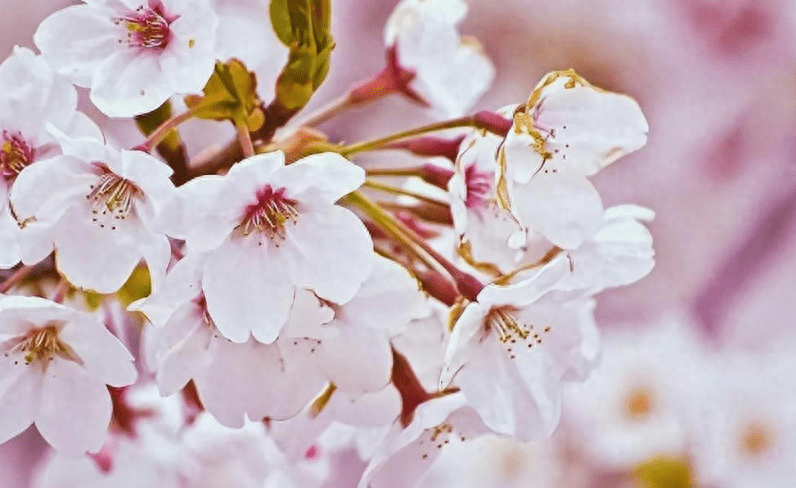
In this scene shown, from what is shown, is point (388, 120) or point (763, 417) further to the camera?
point (388, 120)

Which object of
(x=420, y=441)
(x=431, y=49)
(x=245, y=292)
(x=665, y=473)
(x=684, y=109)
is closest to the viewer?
(x=245, y=292)

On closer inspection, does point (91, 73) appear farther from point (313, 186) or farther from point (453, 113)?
point (453, 113)

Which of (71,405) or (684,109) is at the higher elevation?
(71,405)

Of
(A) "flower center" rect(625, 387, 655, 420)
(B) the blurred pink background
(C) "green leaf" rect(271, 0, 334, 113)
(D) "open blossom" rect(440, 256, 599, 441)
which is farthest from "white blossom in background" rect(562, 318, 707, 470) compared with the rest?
(C) "green leaf" rect(271, 0, 334, 113)

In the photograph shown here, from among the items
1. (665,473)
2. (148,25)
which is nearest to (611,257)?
(148,25)

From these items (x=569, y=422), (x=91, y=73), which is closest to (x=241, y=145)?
(x=91, y=73)

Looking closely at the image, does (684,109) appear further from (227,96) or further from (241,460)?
(227,96)

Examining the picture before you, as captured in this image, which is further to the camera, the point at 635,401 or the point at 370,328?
the point at 635,401

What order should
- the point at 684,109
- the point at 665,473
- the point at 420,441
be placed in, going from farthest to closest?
the point at 684,109, the point at 665,473, the point at 420,441
